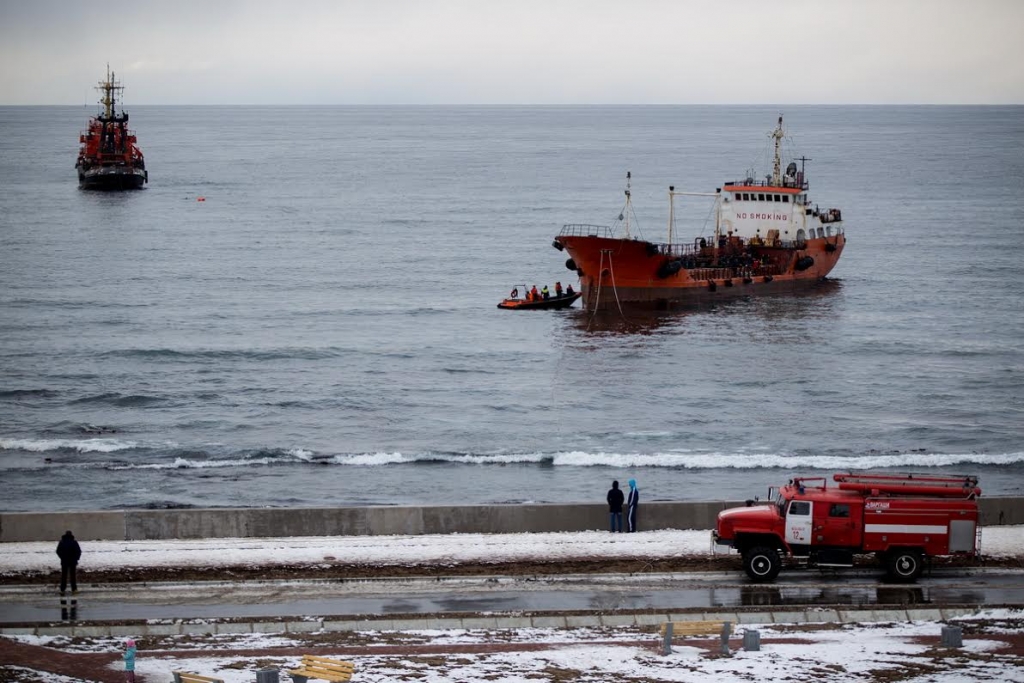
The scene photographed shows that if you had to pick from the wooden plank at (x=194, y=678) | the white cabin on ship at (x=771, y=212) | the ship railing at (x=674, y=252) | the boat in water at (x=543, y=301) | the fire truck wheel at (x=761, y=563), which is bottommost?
the wooden plank at (x=194, y=678)

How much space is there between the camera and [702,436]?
4294cm

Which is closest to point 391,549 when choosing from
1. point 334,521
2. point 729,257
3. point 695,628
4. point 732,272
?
point 334,521

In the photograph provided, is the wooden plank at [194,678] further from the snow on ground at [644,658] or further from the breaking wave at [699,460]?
the breaking wave at [699,460]

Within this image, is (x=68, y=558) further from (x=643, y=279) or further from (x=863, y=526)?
(x=643, y=279)

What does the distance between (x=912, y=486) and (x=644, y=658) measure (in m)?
6.57

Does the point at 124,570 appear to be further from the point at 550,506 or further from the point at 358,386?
the point at 358,386

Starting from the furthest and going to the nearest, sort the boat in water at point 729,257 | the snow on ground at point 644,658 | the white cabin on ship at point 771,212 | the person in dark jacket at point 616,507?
1. the white cabin on ship at point 771,212
2. the boat in water at point 729,257
3. the person in dark jacket at point 616,507
4. the snow on ground at point 644,658

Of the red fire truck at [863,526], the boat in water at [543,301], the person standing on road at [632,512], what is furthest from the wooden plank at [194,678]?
the boat in water at [543,301]

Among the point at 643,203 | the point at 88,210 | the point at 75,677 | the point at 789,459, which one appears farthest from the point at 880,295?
the point at 88,210

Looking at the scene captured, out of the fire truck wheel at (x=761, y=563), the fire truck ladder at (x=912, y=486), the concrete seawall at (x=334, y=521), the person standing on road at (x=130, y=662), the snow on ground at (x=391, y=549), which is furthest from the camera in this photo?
the concrete seawall at (x=334, y=521)

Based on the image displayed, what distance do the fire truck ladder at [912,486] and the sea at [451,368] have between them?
12.4 metres

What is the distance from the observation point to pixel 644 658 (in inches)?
733

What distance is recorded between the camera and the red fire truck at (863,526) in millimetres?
21953

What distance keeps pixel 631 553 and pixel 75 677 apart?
1025 centimetres
